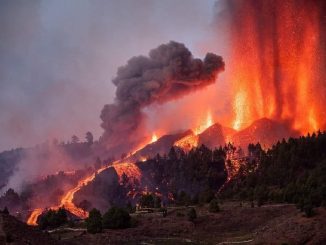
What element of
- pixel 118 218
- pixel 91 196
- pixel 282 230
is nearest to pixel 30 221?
pixel 91 196

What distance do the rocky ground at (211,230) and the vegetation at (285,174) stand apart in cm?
518

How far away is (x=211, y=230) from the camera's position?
2490 inches

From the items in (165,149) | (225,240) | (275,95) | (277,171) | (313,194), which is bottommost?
(225,240)

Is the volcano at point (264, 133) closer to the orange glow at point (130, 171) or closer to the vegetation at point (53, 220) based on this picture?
the orange glow at point (130, 171)

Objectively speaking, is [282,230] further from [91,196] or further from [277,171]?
[91,196]

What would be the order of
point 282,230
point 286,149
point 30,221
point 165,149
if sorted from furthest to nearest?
point 165,149, point 30,221, point 286,149, point 282,230

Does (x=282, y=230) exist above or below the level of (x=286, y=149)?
below

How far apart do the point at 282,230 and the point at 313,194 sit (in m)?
12.0

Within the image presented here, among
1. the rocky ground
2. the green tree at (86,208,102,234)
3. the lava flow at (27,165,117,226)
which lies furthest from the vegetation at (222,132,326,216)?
the lava flow at (27,165,117,226)

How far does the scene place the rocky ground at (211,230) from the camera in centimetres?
5038

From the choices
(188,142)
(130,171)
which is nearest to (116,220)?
(130,171)

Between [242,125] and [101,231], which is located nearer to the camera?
[101,231]

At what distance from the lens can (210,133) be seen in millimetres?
172875

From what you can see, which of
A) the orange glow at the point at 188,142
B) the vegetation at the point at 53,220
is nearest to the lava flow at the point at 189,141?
the orange glow at the point at 188,142
